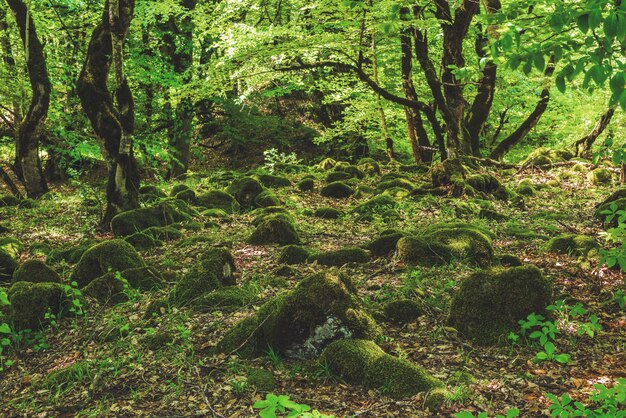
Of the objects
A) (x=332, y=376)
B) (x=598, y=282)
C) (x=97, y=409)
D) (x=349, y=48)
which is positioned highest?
(x=349, y=48)

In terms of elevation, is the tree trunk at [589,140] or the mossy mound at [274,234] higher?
the mossy mound at [274,234]

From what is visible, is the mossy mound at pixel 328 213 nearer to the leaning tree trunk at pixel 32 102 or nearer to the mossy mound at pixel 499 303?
the mossy mound at pixel 499 303

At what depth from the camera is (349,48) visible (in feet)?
44.2

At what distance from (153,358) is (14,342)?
1923 millimetres

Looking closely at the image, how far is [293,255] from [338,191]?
20.7 ft

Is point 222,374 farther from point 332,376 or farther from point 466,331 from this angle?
point 466,331

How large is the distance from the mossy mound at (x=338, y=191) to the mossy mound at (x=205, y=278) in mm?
7240

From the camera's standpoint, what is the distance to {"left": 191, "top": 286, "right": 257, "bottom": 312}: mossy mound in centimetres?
600

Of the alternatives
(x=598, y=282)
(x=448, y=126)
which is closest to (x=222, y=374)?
(x=598, y=282)

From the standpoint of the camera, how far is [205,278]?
21.2 ft

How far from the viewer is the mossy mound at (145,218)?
946 centimetres

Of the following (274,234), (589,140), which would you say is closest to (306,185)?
(274,234)

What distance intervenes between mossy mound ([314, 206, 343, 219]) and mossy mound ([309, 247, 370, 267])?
351cm

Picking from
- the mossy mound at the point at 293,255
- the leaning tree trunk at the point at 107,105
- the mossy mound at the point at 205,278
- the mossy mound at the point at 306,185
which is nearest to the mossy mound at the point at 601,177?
the mossy mound at the point at 306,185
